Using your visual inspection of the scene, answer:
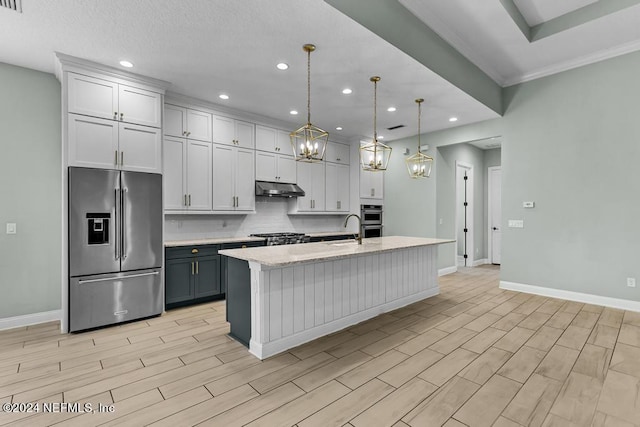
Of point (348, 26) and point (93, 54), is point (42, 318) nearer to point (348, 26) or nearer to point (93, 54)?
point (93, 54)

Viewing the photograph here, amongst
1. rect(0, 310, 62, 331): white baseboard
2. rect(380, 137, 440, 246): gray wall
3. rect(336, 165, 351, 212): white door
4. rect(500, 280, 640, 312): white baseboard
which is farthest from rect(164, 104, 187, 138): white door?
rect(500, 280, 640, 312): white baseboard

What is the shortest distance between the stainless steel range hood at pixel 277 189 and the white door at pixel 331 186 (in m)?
0.83

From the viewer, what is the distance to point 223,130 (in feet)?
16.0

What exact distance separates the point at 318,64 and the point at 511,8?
2348mm

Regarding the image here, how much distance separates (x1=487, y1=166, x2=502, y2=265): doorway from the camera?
7727 mm

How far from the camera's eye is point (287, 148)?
18.8ft

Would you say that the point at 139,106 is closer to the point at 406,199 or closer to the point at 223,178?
the point at 223,178

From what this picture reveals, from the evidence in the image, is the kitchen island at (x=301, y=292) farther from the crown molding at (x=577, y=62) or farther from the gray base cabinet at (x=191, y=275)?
the crown molding at (x=577, y=62)

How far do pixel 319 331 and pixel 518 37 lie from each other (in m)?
4.36

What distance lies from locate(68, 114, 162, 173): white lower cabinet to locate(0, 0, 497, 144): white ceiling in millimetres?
676

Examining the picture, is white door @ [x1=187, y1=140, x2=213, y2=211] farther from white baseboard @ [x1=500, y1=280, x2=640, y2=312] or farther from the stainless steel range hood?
white baseboard @ [x1=500, y1=280, x2=640, y2=312]

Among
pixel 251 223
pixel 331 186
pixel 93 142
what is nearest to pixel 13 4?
pixel 93 142

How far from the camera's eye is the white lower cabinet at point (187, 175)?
435 centimetres

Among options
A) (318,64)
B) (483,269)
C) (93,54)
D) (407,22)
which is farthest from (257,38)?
(483,269)
